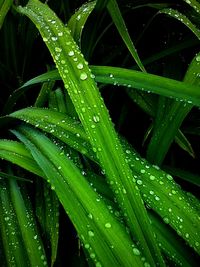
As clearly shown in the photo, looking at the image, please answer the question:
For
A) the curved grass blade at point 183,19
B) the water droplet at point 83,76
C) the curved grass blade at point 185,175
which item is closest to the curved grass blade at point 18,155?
the water droplet at point 83,76

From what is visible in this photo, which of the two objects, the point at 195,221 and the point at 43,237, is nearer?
the point at 195,221

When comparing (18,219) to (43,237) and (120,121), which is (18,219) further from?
(120,121)

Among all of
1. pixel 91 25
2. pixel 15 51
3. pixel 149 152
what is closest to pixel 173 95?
pixel 149 152

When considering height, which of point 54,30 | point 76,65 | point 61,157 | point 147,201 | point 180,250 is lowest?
point 180,250

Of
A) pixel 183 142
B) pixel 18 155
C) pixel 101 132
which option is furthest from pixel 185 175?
pixel 18 155

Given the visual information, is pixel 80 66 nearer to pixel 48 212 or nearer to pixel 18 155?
pixel 18 155

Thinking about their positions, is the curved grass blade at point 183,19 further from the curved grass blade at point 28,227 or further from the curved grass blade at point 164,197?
the curved grass blade at point 28,227
